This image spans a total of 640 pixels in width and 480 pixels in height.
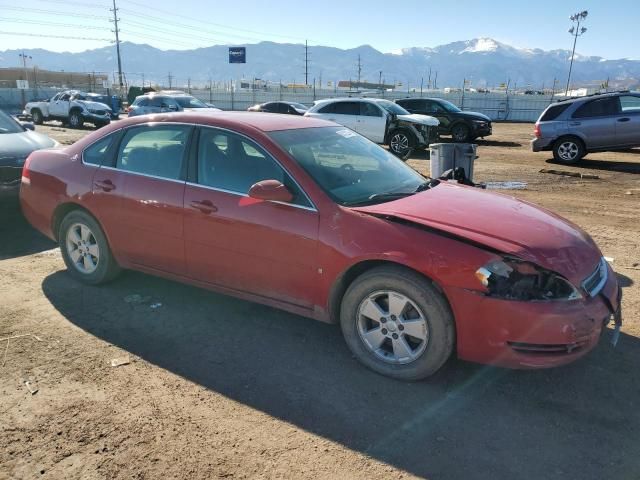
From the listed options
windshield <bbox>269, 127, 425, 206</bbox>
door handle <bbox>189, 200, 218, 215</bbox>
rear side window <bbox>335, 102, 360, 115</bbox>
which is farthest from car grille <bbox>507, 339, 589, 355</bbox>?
rear side window <bbox>335, 102, 360, 115</bbox>

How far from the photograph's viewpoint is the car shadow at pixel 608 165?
12828 millimetres

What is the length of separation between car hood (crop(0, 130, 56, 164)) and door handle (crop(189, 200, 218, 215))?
13.1ft

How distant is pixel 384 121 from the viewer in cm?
1609

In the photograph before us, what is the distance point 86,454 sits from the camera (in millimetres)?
2709

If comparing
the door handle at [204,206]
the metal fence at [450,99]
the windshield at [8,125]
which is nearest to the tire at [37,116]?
the metal fence at [450,99]

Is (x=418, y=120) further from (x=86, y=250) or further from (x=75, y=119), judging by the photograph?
(x=75, y=119)

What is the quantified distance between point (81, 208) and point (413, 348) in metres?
3.28

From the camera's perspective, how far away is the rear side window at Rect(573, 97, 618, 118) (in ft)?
43.3

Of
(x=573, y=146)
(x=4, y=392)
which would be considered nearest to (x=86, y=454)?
(x=4, y=392)

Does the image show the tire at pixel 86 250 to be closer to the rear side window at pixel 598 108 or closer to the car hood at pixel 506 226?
the car hood at pixel 506 226

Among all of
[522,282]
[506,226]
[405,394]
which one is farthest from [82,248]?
[522,282]

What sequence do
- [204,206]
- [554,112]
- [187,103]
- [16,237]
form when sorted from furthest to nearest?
[187,103], [554,112], [16,237], [204,206]

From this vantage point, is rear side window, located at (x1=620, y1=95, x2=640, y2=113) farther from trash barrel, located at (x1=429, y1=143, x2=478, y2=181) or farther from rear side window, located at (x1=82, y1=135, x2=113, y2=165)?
rear side window, located at (x1=82, y1=135, x2=113, y2=165)

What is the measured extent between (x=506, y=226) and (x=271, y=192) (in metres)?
1.57
